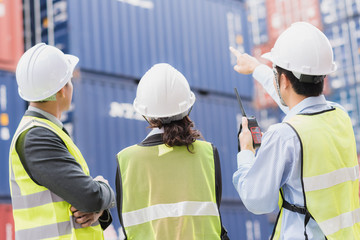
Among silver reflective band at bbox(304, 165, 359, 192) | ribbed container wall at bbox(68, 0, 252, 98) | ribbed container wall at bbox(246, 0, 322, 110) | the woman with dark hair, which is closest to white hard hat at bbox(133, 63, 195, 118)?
the woman with dark hair

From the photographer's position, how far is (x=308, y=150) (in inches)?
93.6

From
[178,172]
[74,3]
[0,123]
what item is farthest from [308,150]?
[74,3]

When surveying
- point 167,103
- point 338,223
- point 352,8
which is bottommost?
point 338,223

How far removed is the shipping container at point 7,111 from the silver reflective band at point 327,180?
23.5 feet

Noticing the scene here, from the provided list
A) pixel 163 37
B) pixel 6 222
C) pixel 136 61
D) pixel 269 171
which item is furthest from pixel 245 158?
pixel 163 37

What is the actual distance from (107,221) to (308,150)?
1.11 meters

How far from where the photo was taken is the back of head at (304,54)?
256 centimetres

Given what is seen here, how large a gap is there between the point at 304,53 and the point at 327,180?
0.63 m

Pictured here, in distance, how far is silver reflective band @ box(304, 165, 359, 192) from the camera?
2355 mm

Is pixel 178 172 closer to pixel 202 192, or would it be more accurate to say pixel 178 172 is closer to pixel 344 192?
pixel 202 192

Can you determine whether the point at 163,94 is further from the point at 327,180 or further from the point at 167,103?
the point at 327,180

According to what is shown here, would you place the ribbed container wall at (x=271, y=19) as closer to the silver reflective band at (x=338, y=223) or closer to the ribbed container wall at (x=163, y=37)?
the ribbed container wall at (x=163, y=37)

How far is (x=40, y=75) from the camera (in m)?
2.74

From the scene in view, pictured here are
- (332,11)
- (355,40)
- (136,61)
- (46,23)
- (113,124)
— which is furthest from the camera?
(332,11)
